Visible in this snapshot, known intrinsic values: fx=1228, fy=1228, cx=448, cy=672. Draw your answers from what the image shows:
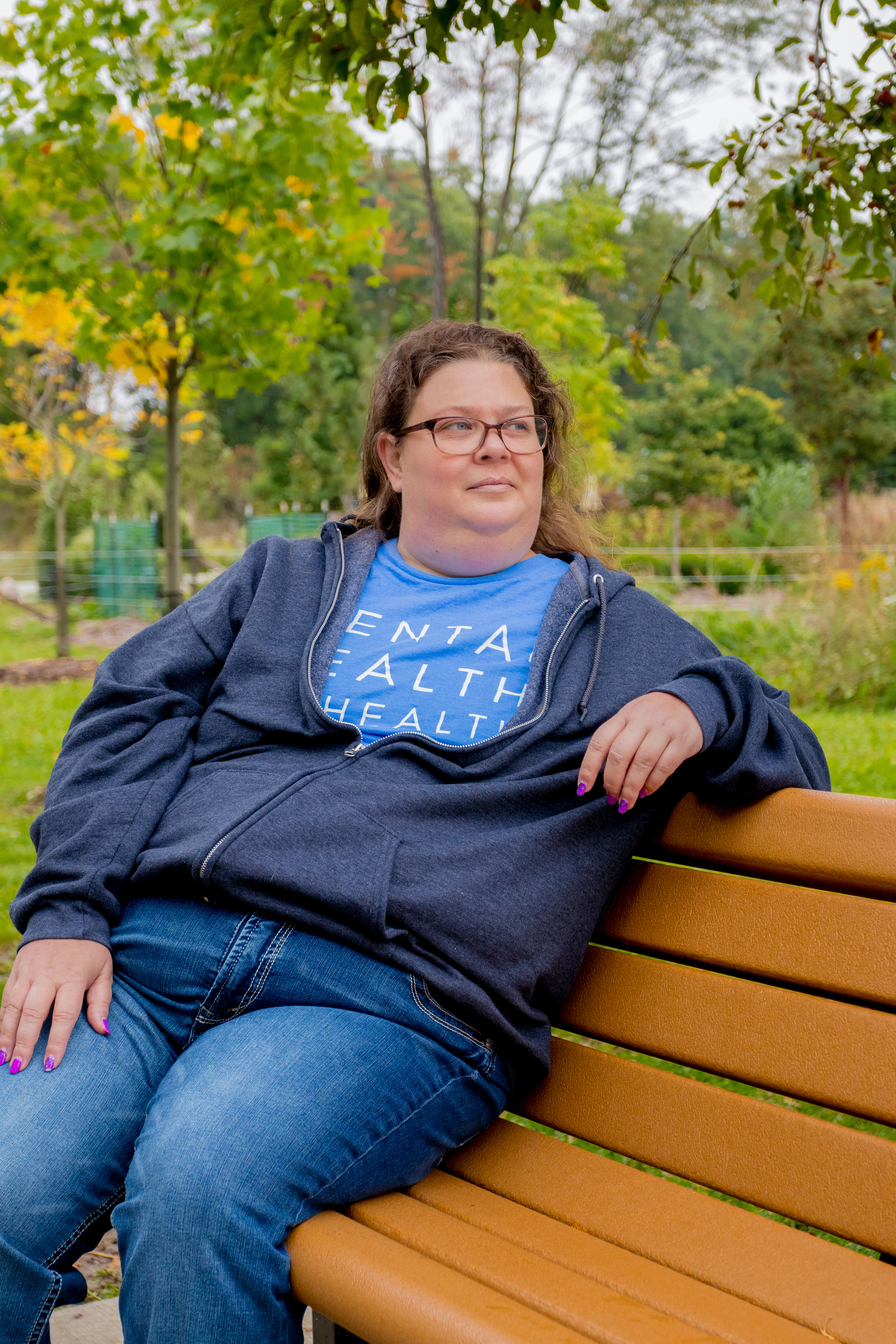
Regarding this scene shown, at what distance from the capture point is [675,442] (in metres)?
24.3

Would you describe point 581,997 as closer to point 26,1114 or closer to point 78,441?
point 26,1114

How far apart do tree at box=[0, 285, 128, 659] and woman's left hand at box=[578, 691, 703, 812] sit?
10320 millimetres

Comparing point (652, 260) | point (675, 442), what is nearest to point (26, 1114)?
point (675, 442)

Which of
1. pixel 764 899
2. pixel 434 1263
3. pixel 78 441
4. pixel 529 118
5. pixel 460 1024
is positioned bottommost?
pixel 434 1263

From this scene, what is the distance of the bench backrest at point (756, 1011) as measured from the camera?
5.45 feet

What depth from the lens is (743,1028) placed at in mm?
→ 1796

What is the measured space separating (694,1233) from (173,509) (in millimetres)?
5960

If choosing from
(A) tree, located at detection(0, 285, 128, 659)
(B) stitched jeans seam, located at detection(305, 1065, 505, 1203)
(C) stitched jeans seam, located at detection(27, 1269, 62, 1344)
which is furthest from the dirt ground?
(A) tree, located at detection(0, 285, 128, 659)

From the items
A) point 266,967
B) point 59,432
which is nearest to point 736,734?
point 266,967

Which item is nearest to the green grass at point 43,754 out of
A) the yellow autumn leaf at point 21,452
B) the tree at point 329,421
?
the yellow autumn leaf at point 21,452

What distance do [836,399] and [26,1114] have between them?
24.4m

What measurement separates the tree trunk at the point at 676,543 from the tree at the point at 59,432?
692 centimetres

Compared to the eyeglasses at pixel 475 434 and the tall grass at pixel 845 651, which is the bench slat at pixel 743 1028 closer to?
the eyeglasses at pixel 475 434

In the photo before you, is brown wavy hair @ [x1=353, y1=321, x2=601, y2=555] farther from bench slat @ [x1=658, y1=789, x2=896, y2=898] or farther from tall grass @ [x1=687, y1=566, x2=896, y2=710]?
tall grass @ [x1=687, y1=566, x2=896, y2=710]
